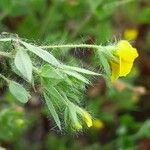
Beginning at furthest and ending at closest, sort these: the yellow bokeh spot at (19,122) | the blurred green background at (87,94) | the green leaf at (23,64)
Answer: the blurred green background at (87,94), the yellow bokeh spot at (19,122), the green leaf at (23,64)

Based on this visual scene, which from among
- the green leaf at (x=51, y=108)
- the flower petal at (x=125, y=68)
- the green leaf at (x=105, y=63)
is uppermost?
the green leaf at (x=105, y=63)

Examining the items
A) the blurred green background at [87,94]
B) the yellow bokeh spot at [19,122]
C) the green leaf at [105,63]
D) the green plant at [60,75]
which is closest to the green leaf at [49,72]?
the green plant at [60,75]

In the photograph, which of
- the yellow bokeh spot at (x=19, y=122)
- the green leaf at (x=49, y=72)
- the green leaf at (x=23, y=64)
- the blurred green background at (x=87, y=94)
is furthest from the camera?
the blurred green background at (x=87, y=94)

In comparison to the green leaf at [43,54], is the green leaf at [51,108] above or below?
below

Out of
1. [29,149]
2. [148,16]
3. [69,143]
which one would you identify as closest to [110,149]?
[69,143]

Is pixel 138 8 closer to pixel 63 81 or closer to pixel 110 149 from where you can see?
pixel 110 149

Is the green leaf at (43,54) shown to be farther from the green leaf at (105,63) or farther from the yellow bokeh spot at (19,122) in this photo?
the yellow bokeh spot at (19,122)

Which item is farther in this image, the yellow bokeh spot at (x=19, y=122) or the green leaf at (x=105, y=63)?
the yellow bokeh spot at (x=19, y=122)
